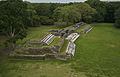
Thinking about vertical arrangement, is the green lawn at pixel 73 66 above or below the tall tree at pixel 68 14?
below

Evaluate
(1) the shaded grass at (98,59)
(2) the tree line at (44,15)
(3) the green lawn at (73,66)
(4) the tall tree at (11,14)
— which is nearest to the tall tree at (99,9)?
(2) the tree line at (44,15)

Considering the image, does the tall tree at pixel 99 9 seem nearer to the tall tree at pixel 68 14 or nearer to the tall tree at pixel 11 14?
the tall tree at pixel 68 14

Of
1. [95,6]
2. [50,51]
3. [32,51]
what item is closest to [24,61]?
[32,51]

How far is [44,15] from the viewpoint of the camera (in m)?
36.9

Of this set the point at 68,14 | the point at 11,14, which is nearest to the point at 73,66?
the point at 11,14

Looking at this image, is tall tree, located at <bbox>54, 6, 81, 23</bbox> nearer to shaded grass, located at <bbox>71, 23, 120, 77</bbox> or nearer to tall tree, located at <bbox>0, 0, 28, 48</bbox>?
shaded grass, located at <bbox>71, 23, 120, 77</bbox>

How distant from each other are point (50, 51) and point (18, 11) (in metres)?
7.49

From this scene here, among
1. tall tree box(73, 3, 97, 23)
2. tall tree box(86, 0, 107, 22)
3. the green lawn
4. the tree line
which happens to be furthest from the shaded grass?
tall tree box(86, 0, 107, 22)

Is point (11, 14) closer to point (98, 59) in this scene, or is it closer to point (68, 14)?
point (98, 59)

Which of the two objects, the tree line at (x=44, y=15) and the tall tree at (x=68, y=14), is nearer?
the tree line at (x=44, y=15)

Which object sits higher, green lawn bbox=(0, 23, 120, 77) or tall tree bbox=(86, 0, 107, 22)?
tall tree bbox=(86, 0, 107, 22)

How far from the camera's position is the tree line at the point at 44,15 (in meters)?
16.0

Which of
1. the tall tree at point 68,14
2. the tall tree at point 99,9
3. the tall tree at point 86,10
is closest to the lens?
the tall tree at point 68,14

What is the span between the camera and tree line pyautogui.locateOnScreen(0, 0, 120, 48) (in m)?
16.0
